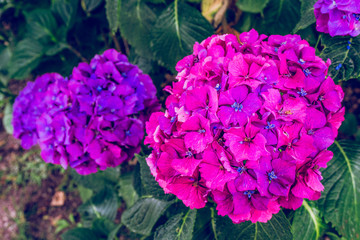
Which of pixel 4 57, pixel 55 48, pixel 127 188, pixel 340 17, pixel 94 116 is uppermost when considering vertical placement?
pixel 340 17

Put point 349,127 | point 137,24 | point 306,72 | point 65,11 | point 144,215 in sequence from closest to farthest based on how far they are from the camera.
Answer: point 306,72
point 144,215
point 137,24
point 349,127
point 65,11

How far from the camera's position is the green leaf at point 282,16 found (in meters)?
1.51

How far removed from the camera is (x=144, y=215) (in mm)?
1329

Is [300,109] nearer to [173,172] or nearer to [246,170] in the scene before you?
[246,170]

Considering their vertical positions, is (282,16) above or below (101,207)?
above

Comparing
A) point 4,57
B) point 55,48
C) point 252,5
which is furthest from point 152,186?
point 4,57

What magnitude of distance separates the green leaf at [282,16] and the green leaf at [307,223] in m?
0.87

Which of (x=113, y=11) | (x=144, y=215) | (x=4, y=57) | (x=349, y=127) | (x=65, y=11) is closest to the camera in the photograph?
(x=144, y=215)

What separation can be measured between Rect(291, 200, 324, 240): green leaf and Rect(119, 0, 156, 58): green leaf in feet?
3.63

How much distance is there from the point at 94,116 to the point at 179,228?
22.7 inches

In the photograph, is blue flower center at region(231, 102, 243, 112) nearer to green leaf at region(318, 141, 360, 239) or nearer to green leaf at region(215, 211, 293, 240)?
green leaf at region(215, 211, 293, 240)

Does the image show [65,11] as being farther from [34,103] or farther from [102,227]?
[102,227]

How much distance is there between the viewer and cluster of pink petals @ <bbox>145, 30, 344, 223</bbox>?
0.80 meters

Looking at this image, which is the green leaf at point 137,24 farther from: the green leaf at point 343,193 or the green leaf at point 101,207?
the green leaf at point 343,193
